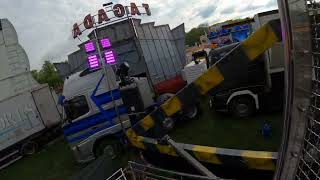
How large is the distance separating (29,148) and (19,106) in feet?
5.95

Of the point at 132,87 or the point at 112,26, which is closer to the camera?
the point at 132,87

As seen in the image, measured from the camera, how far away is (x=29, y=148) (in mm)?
14242

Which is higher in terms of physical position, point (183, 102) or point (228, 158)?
point (183, 102)

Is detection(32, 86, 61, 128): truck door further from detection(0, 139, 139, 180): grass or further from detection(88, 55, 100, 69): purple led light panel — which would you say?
detection(88, 55, 100, 69): purple led light panel

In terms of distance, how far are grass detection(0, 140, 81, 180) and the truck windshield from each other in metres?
1.59

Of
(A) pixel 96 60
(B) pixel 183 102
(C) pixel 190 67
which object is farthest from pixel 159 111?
(C) pixel 190 67

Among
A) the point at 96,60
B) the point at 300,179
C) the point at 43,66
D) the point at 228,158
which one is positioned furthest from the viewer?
the point at 43,66

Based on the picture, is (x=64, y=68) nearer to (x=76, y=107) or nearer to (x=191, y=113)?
(x=76, y=107)

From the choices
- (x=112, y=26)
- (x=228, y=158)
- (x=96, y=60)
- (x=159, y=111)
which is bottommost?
(x=228, y=158)

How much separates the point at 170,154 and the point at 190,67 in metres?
9.50

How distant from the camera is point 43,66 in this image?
55.8 meters

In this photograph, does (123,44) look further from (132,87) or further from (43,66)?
(43,66)

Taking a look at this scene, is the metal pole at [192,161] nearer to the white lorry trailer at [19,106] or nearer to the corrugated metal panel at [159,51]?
the corrugated metal panel at [159,51]

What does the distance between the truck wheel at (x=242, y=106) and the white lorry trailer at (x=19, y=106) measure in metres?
8.37
